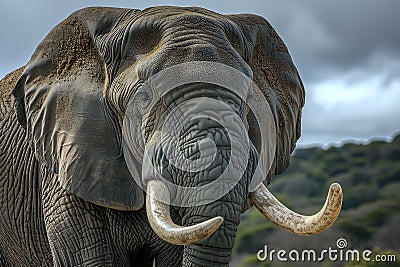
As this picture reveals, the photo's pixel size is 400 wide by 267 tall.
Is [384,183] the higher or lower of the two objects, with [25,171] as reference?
lower

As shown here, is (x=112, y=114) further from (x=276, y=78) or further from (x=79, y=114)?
(x=276, y=78)

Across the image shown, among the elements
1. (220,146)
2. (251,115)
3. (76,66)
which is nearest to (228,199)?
(220,146)

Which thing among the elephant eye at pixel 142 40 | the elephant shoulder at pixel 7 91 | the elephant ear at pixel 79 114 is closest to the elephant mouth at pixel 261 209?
the elephant ear at pixel 79 114

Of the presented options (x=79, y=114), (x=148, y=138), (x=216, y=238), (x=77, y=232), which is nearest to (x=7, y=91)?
(x=79, y=114)

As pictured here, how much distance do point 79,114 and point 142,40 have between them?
488 millimetres

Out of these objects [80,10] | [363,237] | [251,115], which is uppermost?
[80,10]

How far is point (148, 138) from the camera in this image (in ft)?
14.8

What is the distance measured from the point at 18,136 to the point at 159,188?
1583 mm

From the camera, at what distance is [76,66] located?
5016 mm

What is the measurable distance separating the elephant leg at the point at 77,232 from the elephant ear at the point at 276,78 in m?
0.84

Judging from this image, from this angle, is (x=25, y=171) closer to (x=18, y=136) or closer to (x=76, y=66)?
(x=18, y=136)

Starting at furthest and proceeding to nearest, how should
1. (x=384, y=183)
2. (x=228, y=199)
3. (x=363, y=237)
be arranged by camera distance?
(x=384, y=183) → (x=363, y=237) → (x=228, y=199)

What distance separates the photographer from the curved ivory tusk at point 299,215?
4113 millimetres

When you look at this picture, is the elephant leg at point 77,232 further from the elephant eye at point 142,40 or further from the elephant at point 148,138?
the elephant eye at point 142,40
